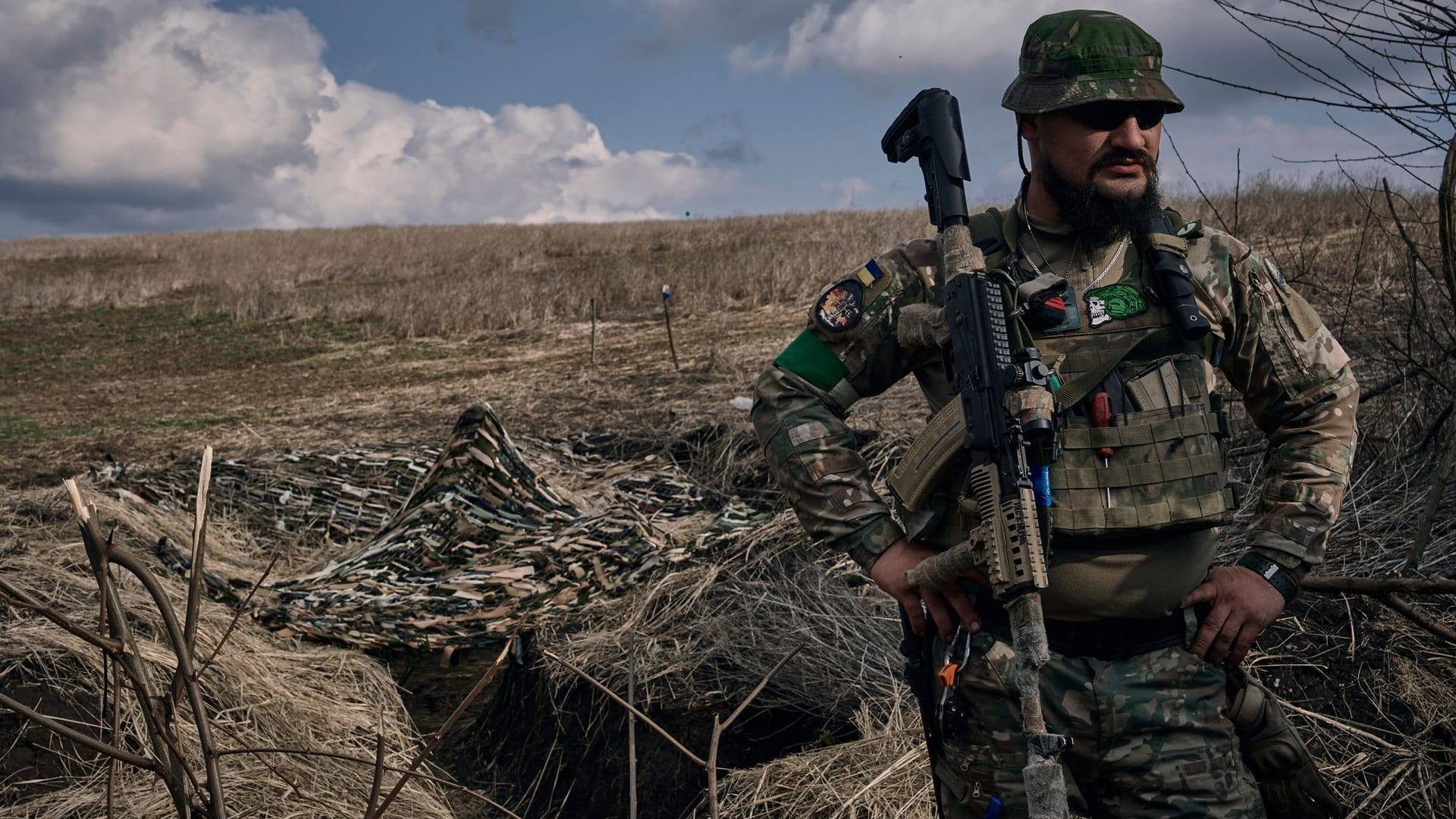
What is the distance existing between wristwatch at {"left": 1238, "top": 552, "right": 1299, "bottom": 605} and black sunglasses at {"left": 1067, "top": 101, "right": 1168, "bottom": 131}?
2.85 ft

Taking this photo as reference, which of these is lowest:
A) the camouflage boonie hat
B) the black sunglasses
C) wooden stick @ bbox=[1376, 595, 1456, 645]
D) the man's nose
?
wooden stick @ bbox=[1376, 595, 1456, 645]

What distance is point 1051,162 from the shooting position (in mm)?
2104

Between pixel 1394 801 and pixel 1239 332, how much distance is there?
1.52 metres

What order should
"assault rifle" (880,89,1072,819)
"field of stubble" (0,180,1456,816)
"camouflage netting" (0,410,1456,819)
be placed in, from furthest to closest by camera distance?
1. "field of stubble" (0,180,1456,816)
2. "camouflage netting" (0,410,1456,819)
3. "assault rifle" (880,89,1072,819)

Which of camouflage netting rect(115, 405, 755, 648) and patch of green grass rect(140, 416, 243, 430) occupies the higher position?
patch of green grass rect(140, 416, 243, 430)

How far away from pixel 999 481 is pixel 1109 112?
0.78m

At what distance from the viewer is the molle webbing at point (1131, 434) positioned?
1.94 meters

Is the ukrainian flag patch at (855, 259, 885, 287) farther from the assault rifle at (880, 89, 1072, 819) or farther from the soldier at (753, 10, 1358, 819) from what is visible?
the assault rifle at (880, 89, 1072, 819)

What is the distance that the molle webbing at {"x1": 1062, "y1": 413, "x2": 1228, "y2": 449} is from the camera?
76.5 inches

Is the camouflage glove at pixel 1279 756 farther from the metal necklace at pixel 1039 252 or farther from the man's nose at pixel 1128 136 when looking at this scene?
the man's nose at pixel 1128 136

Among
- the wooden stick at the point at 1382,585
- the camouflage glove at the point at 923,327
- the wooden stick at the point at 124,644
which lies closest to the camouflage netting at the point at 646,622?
the wooden stick at the point at 1382,585

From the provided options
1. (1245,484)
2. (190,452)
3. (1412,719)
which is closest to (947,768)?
Answer: (1412,719)

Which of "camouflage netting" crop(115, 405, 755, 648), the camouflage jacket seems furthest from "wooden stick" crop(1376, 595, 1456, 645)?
"camouflage netting" crop(115, 405, 755, 648)

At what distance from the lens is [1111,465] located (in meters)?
1.93
